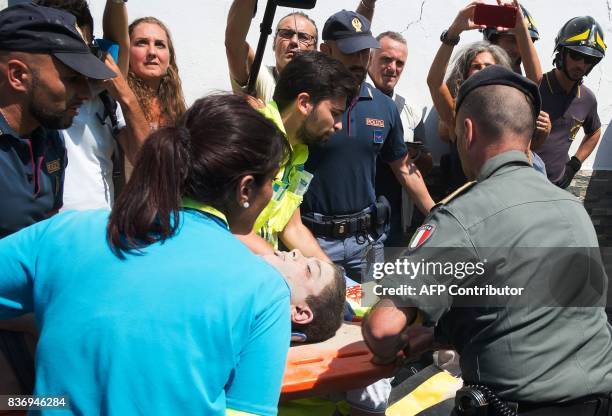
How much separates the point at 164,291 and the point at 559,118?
4.36 m

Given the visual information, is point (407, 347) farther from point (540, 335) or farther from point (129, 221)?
point (129, 221)

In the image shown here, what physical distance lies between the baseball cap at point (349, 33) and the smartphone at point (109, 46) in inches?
51.2

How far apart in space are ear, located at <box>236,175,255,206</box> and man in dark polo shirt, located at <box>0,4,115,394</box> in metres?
1.06

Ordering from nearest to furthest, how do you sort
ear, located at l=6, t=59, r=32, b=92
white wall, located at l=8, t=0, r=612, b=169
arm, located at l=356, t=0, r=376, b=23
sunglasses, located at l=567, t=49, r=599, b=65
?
ear, located at l=6, t=59, r=32, b=92, arm, located at l=356, t=0, r=376, b=23, white wall, located at l=8, t=0, r=612, b=169, sunglasses, located at l=567, t=49, r=599, b=65

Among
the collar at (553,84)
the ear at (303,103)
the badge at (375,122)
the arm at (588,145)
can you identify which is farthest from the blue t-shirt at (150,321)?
the arm at (588,145)

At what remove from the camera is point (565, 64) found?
5.18m

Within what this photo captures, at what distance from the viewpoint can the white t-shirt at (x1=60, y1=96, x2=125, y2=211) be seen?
11.0 feet

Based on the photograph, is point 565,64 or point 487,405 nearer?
point 487,405

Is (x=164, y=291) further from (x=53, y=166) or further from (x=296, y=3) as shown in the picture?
(x=296, y=3)

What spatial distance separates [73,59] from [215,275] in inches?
52.5

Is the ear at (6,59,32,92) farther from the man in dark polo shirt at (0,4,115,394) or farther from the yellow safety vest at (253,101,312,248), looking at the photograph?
the yellow safety vest at (253,101,312,248)

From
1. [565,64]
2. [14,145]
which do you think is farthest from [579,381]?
[565,64]

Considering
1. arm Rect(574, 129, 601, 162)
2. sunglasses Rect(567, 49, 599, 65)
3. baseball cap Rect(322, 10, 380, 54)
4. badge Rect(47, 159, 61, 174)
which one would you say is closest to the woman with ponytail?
badge Rect(47, 159, 61, 174)

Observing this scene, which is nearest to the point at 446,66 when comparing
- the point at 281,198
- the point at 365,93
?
the point at 365,93
